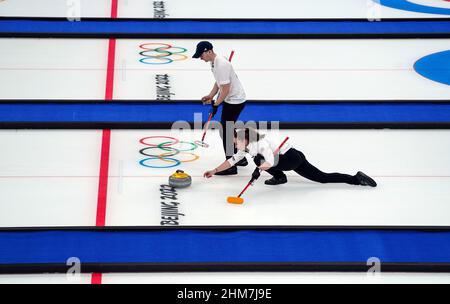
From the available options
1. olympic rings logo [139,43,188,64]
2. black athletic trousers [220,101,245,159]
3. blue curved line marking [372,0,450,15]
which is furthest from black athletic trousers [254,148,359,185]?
blue curved line marking [372,0,450,15]

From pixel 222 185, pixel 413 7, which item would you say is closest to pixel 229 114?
pixel 222 185

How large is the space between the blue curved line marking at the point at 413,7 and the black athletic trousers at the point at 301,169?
715 centimetres

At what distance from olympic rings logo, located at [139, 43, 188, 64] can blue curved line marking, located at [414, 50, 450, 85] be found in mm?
3510

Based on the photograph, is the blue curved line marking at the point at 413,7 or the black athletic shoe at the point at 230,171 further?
the blue curved line marking at the point at 413,7

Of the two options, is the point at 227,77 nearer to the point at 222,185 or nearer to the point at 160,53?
Result: the point at 222,185

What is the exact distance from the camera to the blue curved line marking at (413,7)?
1545cm

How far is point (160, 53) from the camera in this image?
13.2 m

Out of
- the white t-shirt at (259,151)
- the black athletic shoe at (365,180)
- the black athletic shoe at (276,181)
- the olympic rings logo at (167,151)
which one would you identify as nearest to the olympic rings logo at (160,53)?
the olympic rings logo at (167,151)

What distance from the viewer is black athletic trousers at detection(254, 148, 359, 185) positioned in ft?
29.2

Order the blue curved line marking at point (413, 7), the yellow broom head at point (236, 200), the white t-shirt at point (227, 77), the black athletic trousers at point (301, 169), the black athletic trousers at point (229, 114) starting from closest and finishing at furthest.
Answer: the yellow broom head at point (236, 200)
the black athletic trousers at point (301, 169)
the white t-shirt at point (227, 77)
the black athletic trousers at point (229, 114)
the blue curved line marking at point (413, 7)

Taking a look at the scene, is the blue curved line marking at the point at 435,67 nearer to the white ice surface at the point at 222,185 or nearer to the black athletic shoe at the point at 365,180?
the white ice surface at the point at 222,185

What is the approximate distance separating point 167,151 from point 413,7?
24.3 feet

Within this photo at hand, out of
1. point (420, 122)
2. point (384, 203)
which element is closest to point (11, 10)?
point (420, 122)

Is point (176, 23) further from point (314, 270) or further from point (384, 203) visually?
point (314, 270)
